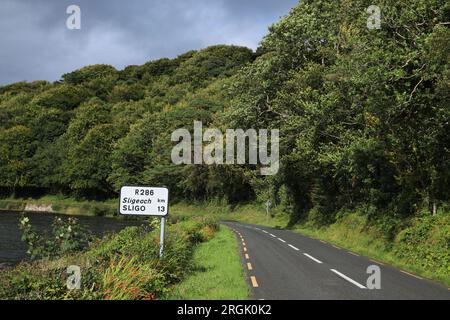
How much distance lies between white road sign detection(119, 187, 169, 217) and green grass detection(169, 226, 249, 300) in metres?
2.21

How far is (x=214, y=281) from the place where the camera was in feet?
42.4

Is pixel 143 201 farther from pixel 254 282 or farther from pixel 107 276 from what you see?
pixel 254 282

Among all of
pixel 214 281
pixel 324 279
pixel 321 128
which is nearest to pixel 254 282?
pixel 214 281

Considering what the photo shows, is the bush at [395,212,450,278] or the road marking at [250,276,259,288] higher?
the bush at [395,212,450,278]

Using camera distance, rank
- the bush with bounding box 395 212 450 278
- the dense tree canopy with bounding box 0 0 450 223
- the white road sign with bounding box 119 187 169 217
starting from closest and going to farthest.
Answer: the white road sign with bounding box 119 187 169 217
the bush with bounding box 395 212 450 278
the dense tree canopy with bounding box 0 0 450 223

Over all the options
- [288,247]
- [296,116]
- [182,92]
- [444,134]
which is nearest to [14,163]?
[182,92]

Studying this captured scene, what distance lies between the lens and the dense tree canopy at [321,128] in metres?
17.7

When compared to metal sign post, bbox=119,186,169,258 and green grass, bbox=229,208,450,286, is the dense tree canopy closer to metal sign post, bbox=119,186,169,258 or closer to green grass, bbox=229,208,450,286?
green grass, bbox=229,208,450,286

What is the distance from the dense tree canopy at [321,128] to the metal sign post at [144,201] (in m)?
9.30

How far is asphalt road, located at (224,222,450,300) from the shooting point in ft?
38.7

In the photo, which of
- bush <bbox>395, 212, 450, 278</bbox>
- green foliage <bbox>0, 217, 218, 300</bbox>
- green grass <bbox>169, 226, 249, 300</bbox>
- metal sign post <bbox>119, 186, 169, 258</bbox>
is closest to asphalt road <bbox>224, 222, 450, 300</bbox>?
green grass <bbox>169, 226, 249, 300</bbox>

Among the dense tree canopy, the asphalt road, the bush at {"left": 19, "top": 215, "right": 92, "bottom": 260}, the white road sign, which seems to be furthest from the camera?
the dense tree canopy

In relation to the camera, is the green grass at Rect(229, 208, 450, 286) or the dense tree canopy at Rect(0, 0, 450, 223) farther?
the dense tree canopy at Rect(0, 0, 450, 223)

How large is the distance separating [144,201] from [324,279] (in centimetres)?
597
